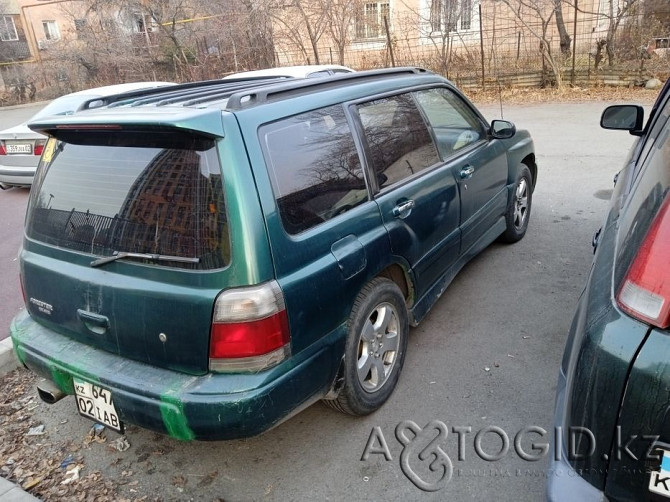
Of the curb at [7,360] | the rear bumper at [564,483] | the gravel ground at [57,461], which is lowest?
the gravel ground at [57,461]

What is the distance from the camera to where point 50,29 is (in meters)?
34.9

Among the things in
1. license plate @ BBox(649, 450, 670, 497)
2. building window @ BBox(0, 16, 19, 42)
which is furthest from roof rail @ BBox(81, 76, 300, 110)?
building window @ BBox(0, 16, 19, 42)

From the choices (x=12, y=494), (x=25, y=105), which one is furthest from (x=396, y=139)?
(x=25, y=105)

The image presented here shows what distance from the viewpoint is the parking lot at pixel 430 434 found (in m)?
2.55

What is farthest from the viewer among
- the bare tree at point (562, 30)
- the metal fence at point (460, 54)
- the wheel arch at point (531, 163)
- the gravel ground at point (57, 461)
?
the bare tree at point (562, 30)

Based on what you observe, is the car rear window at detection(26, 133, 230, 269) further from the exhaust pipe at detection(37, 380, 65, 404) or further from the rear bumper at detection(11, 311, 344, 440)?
the exhaust pipe at detection(37, 380, 65, 404)

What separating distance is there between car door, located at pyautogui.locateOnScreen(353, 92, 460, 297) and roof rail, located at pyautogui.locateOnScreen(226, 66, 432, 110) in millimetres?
204

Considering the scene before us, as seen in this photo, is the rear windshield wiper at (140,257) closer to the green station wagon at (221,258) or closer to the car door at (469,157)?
the green station wagon at (221,258)

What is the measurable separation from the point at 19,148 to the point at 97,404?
23.4ft

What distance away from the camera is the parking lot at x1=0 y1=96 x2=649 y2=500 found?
255 cm

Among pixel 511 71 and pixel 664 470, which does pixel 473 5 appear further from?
pixel 664 470

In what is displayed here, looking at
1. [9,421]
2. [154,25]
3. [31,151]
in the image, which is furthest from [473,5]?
[9,421]

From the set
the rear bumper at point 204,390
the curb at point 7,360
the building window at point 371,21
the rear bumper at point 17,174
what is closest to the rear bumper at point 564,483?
the rear bumper at point 204,390

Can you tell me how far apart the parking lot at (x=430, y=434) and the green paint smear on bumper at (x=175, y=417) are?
1.75ft
